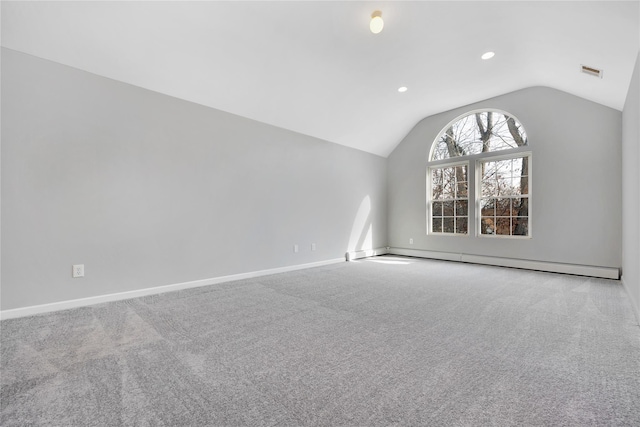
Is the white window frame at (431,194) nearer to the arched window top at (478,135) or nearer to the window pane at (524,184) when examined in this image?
the arched window top at (478,135)

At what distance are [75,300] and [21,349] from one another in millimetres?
942

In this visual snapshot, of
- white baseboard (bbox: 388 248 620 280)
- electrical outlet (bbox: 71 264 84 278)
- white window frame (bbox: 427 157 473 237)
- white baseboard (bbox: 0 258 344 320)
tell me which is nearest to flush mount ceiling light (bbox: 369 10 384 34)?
white baseboard (bbox: 0 258 344 320)

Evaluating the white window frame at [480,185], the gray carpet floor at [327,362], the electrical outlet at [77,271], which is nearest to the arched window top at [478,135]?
the white window frame at [480,185]

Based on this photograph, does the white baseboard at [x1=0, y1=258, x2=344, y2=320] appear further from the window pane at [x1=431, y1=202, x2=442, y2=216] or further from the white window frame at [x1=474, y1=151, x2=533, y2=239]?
the white window frame at [x1=474, y1=151, x2=533, y2=239]

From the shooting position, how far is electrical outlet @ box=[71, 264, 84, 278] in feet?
8.91

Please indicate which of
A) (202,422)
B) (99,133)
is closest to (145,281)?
(99,133)

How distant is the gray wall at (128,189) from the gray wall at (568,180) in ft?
12.6

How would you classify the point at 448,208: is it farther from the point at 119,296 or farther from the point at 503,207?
the point at 119,296

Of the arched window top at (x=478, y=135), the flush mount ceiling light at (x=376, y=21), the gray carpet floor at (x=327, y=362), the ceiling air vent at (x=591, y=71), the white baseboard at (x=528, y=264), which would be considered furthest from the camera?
the arched window top at (x=478, y=135)

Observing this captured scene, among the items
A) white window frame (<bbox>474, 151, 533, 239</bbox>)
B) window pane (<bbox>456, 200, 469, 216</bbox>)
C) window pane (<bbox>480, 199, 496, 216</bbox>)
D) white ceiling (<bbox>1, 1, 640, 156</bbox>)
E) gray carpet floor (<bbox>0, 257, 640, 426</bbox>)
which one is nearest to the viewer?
gray carpet floor (<bbox>0, 257, 640, 426</bbox>)

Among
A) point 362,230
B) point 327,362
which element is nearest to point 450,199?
point 362,230

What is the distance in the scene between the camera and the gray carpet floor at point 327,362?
4.14 feet

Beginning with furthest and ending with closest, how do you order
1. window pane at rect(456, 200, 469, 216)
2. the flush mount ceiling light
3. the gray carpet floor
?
1. window pane at rect(456, 200, 469, 216)
2. the flush mount ceiling light
3. the gray carpet floor

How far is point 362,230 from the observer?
5.98 m
